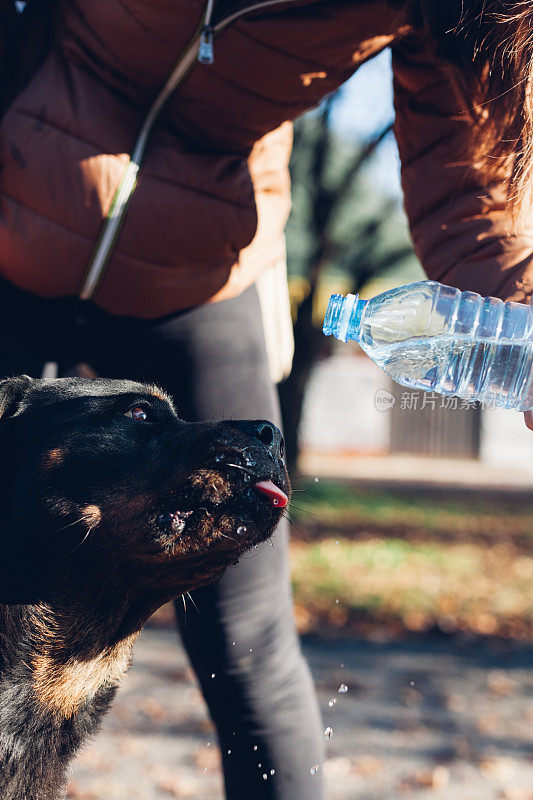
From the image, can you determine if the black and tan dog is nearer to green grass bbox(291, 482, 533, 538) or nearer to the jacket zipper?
the jacket zipper

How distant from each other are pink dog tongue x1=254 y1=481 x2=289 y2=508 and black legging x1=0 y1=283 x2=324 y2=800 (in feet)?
1.03

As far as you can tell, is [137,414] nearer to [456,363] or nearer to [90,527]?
[90,527]

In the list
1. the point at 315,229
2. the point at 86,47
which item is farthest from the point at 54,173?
the point at 315,229

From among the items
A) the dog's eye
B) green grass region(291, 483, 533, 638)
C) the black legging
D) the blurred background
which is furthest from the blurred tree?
the dog's eye

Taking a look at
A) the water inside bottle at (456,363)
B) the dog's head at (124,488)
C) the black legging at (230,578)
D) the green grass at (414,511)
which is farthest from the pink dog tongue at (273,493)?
the green grass at (414,511)

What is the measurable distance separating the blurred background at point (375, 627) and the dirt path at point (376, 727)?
0.01 m

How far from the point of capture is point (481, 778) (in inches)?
148

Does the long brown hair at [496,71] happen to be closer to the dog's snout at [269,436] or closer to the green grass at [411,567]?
the dog's snout at [269,436]

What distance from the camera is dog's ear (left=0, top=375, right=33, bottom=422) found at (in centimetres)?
192

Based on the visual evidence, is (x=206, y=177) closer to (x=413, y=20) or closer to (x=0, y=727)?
(x=413, y=20)

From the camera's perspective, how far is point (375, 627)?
6.13 m

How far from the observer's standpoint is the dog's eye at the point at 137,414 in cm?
197

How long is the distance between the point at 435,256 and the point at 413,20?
1.70ft

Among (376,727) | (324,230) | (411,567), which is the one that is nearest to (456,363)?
(376,727)
